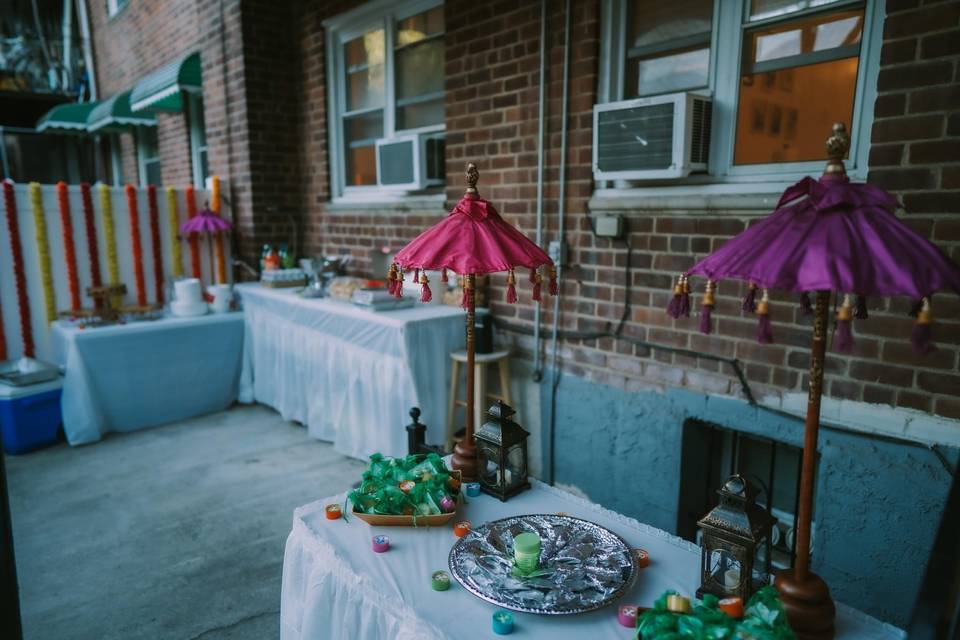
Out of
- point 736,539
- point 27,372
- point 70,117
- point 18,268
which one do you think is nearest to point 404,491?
point 736,539

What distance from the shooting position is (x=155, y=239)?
534cm

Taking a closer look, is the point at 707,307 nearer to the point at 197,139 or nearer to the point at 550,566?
the point at 550,566

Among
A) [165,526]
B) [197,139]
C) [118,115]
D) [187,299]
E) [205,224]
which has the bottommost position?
[165,526]

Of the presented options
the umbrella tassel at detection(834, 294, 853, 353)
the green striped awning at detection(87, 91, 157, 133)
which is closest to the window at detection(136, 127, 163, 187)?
the green striped awning at detection(87, 91, 157, 133)

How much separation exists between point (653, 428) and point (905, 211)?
1451mm

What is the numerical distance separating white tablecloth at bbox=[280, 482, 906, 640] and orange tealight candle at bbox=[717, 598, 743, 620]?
209 mm

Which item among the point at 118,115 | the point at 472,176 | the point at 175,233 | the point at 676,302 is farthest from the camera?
the point at 118,115

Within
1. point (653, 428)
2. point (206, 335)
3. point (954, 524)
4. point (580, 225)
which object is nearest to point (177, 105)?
point (206, 335)

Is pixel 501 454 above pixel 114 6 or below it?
below

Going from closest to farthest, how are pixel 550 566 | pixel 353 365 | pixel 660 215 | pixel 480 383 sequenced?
pixel 550 566, pixel 660 215, pixel 480 383, pixel 353 365

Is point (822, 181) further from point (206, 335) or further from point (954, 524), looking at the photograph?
point (206, 335)

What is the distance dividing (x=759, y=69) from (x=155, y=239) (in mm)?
4903

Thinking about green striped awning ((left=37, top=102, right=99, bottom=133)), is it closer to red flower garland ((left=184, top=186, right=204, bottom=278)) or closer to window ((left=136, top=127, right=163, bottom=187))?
window ((left=136, top=127, right=163, bottom=187))

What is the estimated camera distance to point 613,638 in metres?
1.38
